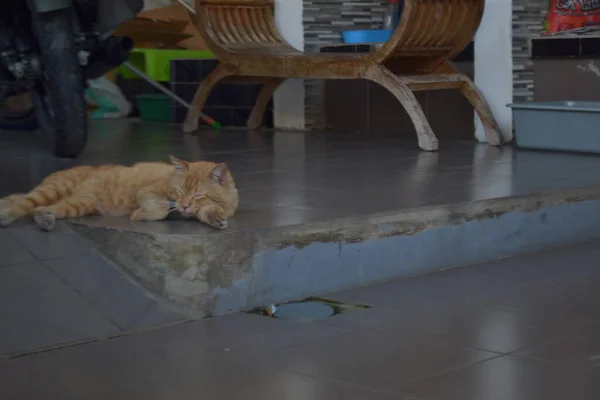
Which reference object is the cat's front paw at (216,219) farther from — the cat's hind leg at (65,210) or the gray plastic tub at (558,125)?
the gray plastic tub at (558,125)

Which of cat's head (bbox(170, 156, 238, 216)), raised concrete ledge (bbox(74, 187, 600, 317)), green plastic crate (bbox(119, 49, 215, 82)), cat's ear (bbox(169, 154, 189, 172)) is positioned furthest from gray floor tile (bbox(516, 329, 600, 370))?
green plastic crate (bbox(119, 49, 215, 82))

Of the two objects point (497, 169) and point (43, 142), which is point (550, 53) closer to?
point (497, 169)

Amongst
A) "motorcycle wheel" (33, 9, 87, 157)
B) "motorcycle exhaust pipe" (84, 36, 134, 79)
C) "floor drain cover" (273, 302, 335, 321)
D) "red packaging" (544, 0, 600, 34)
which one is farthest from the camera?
"red packaging" (544, 0, 600, 34)

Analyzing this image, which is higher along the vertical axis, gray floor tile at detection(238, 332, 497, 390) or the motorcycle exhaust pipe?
the motorcycle exhaust pipe

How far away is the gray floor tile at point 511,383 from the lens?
Result: 250 cm

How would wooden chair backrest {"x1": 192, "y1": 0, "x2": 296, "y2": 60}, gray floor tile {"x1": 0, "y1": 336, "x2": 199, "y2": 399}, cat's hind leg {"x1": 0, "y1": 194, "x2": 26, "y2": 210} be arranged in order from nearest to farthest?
gray floor tile {"x1": 0, "y1": 336, "x2": 199, "y2": 399}
cat's hind leg {"x1": 0, "y1": 194, "x2": 26, "y2": 210}
wooden chair backrest {"x1": 192, "y1": 0, "x2": 296, "y2": 60}

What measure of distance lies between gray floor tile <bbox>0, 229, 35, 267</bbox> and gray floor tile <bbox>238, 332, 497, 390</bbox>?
2.86 feet

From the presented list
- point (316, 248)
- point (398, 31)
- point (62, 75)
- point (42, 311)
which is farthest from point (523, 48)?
point (42, 311)

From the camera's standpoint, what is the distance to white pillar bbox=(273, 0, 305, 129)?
701cm

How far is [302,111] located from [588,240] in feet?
9.90

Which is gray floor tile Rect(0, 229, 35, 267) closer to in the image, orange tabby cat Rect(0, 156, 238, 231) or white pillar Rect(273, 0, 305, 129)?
orange tabby cat Rect(0, 156, 238, 231)

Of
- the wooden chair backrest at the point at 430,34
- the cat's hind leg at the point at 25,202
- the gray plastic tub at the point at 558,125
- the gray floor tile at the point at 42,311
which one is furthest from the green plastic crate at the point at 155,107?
the gray floor tile at the point at 42,311

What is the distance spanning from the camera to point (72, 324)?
3.07 m

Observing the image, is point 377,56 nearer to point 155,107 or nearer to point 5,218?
point 5,218
